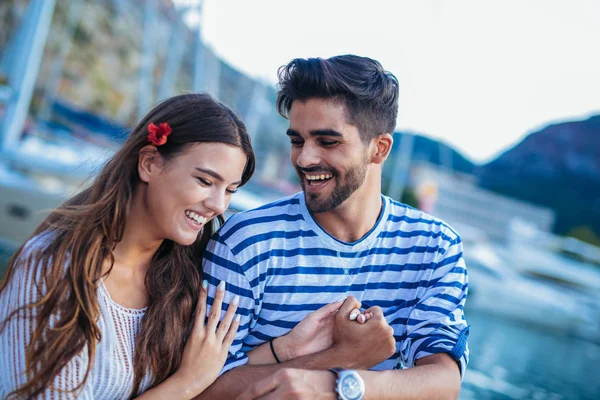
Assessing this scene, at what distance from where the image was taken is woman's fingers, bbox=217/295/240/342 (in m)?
2.42

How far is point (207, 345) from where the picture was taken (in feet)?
7.75

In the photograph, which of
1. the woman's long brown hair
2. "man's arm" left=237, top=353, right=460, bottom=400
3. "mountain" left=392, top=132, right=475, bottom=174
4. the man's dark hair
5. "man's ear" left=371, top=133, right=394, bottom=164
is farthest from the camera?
"mountain" left=392, top=132, right=475, bottom=174

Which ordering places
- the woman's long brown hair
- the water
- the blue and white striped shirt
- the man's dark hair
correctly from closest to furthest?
the woman's long brown hair, the blue and white striped shirt, the man's dark hair, the water

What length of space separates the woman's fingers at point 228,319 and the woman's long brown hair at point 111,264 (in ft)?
0.53

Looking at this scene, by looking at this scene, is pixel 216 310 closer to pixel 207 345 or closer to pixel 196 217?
pixel 207 345

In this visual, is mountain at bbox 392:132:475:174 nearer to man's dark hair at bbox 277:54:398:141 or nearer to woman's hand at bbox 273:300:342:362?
man's dark hair at bbox 277:54:398:141

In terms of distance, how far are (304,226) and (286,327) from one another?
480mm

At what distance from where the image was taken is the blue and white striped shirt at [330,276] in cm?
255

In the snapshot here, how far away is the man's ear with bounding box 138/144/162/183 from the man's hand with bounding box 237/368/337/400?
0.98 meters

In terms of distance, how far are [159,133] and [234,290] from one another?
75 centimetres

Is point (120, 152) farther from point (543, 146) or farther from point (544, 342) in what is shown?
point (543, 146)

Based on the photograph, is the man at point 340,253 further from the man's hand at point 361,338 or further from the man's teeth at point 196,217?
the man's teeth at point 196,217

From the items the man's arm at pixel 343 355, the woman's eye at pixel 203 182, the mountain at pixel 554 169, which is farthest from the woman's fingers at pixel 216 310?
the mountain at pixel 554 169

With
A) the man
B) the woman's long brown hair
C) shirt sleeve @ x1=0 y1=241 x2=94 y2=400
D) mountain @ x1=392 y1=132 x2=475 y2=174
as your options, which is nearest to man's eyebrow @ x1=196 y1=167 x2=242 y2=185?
the woman's long brown hair
